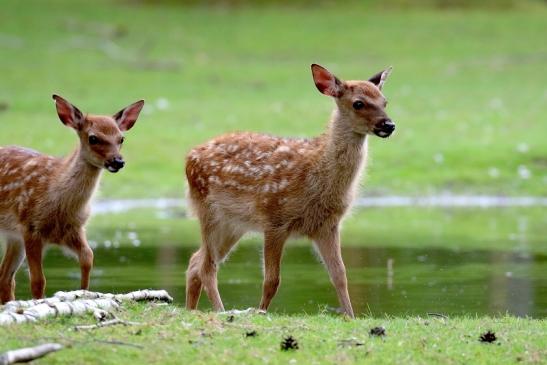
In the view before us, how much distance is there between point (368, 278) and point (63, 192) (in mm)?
4567

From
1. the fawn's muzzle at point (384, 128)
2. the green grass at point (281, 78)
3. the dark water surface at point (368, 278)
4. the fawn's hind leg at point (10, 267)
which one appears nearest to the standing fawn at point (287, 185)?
the fawn's muzzle at point (384, 128)

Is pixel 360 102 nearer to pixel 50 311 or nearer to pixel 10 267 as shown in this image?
pixel 10 267

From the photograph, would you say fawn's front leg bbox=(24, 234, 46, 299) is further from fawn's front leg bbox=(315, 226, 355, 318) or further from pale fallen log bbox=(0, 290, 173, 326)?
fawn's front leg bbox=(315, 226, 355, 318)

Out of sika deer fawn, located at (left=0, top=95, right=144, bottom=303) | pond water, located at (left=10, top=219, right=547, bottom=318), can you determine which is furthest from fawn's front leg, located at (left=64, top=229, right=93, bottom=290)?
pond water, located at (left=10, top=219, right=547, bottom=318)

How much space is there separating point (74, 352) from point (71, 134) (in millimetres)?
19336

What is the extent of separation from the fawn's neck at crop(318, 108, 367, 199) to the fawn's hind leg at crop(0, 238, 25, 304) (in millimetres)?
3172

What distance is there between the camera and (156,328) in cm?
984

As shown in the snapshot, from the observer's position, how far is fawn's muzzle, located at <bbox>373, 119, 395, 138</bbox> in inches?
487

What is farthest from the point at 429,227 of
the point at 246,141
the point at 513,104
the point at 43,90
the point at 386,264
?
the point at 43,90

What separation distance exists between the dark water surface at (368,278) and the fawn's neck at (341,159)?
1.15 meters

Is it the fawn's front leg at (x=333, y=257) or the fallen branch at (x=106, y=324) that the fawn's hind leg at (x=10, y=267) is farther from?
the fallen branch at (x=106, y=324)

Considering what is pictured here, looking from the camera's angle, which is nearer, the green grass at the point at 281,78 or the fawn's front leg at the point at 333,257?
the fawn's front leg at the point at 333,257

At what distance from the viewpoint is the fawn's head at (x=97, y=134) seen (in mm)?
12648

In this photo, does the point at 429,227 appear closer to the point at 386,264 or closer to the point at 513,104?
the point at 386,264
